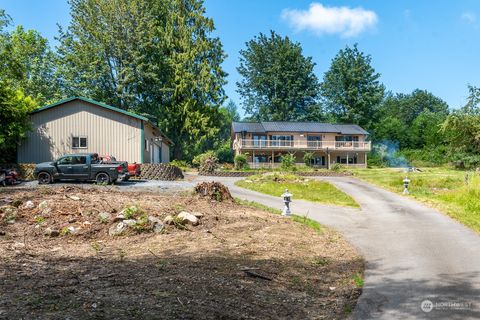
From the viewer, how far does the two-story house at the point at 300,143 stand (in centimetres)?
5428

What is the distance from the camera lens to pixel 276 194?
20562mm

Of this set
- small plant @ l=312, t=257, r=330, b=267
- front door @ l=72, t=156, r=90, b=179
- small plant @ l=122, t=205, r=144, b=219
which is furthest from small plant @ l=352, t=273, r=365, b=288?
front door @ l=72, t=156, r=90, b=179

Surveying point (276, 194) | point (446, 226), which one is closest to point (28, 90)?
point (276, 194)

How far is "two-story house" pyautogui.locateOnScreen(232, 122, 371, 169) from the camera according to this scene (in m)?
54.3

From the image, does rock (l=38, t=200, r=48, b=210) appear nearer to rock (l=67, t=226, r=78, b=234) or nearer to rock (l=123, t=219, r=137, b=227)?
rock (l=67, t=226, r=78, b=234)

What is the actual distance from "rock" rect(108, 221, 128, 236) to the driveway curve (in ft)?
18.2

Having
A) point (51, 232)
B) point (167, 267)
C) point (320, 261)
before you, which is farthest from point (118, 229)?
point (320, 261)

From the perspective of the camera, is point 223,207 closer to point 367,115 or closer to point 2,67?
point 2,67

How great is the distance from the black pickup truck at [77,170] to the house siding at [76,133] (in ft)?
22.1

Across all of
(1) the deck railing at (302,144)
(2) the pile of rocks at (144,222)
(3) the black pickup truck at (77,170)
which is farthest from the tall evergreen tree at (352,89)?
(2) the pile of rocks at (144,222)

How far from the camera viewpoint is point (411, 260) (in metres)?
7.67

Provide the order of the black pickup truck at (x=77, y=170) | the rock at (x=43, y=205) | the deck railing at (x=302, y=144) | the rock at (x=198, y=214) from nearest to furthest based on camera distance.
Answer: the rock at (x=43, y=205) → the rock at (x=198, y=214) → the black pickup truck at (x=77, y=170) → the deck railing at (x=302, y=144)

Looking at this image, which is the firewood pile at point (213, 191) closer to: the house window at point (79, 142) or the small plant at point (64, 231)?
the small plant at point (64, 231)

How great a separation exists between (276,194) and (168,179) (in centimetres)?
929
